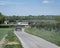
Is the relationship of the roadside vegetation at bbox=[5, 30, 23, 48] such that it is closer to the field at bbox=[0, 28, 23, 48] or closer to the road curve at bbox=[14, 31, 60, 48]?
the field at bbox=[0, 28, 23, 48]

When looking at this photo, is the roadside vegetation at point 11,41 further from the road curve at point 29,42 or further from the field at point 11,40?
the road curve at point 29,42

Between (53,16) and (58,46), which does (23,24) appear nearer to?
(53,16)

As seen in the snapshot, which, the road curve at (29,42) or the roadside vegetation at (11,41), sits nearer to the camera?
the roadside vegetation at (11,41)

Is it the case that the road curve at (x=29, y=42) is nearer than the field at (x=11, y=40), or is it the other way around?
the field at (x=11, y=40)

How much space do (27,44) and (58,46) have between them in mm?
750

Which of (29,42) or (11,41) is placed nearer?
(11,41)

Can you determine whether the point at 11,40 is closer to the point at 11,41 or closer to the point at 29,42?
the point at 11,41

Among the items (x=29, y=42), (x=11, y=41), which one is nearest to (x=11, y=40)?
(x=11, y=41)

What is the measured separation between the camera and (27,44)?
16.9 ft

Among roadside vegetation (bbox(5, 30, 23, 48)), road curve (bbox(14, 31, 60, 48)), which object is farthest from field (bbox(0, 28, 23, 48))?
road curve (bbox(14, 31, 60, 48))

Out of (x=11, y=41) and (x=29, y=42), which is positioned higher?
(x=11, y=41)

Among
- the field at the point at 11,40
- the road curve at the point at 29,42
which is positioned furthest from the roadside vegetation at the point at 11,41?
the road curve at the point at 29,42

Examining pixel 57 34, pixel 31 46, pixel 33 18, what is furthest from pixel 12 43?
pixel 33 18

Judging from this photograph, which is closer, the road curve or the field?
the field
